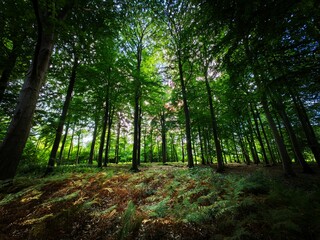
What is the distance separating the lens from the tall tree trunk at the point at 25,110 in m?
3.93

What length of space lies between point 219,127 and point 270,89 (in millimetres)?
11176

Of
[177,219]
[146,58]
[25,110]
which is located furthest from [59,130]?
[146,58]

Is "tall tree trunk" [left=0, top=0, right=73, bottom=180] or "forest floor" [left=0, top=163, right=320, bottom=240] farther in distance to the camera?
"tall tree trunk" [left=0, top=0, right=73, bottom=180]

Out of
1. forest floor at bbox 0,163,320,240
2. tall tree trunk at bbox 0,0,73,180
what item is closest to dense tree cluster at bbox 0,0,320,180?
tall tree trunk at bbox 0,0,73,180

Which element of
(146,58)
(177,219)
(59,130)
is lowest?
(177,219)

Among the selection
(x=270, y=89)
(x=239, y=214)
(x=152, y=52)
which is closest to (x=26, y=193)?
(x=239, y=214)

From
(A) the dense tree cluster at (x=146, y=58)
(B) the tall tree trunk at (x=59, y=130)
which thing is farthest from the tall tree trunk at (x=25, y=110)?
(B) the tall tree trunk at (x=59, y=130)

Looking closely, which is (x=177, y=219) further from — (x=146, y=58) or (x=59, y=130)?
(x=146, y=58)

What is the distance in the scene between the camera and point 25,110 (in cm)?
429

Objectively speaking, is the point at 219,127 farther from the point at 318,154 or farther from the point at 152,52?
the point at 152,52

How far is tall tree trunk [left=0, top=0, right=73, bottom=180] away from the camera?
3.93m

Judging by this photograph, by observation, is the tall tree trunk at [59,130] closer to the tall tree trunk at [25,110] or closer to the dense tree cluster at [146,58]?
the dense tree cluster at [146,58]

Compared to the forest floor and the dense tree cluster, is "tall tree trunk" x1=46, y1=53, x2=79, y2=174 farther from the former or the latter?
the forest floor

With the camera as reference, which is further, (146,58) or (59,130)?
(146,58)
